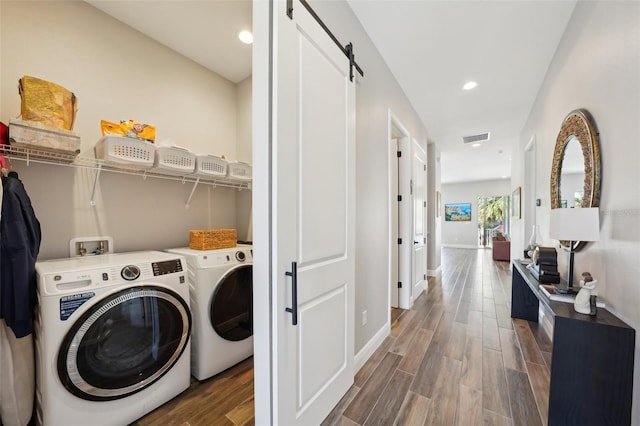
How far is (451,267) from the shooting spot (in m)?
6.28

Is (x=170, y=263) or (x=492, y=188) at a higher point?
(x=492, y=188)

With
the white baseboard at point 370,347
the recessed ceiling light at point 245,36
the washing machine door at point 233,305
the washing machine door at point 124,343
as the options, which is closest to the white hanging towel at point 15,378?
the washing machine door at point 124,343

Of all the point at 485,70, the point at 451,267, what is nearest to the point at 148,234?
the point at 485,70

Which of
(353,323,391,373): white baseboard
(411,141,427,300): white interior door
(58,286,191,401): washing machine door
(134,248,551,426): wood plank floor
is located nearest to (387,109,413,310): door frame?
(411,141,427,300): white interior door

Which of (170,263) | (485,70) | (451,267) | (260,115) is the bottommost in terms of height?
(451,267)

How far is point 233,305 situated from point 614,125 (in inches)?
108

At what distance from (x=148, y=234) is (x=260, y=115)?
5.48ft

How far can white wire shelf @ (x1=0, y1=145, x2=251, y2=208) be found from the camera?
1.39m

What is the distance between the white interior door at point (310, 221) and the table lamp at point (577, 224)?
128cm

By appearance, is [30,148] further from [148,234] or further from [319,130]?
[319,130]

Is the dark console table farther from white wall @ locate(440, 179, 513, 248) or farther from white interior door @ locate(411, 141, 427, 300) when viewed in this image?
white wall @ locate(440, 179, 513, 248)

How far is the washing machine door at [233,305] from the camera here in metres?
1.87

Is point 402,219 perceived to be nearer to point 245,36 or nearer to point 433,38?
point 433,38

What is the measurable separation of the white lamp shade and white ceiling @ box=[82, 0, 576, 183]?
1.64m
